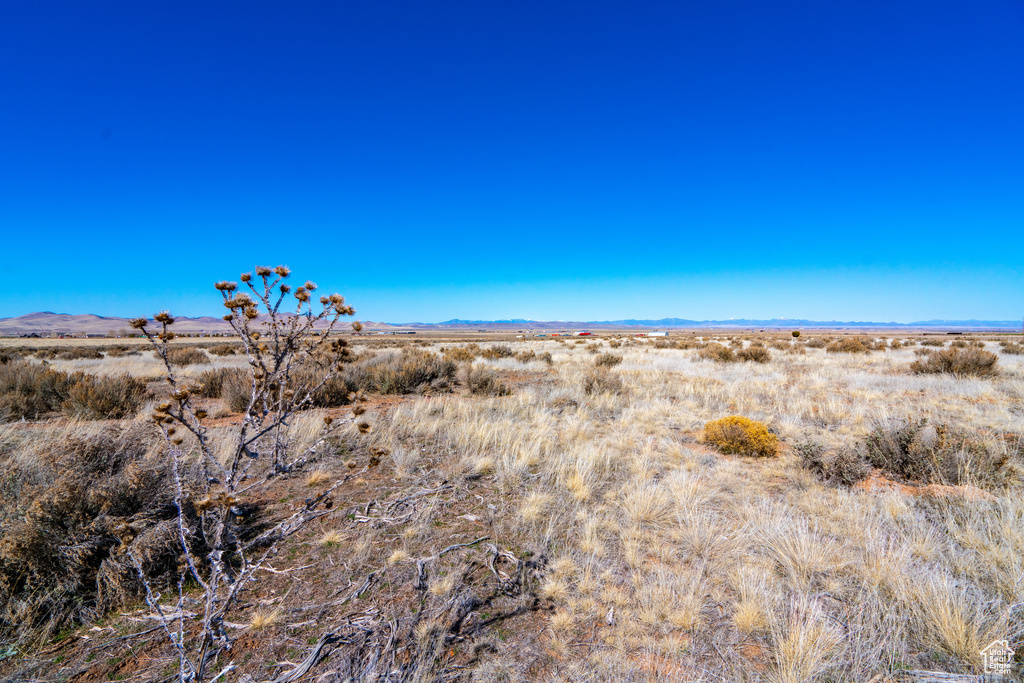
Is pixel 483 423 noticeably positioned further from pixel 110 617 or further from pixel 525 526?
pixel 110 617

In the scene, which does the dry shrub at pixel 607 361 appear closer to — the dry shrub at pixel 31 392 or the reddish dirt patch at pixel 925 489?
the reddish dirt patch at pixel 925 489

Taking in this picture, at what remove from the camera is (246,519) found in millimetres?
3779

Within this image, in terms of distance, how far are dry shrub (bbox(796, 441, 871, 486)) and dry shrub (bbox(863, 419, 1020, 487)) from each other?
0.35 metres

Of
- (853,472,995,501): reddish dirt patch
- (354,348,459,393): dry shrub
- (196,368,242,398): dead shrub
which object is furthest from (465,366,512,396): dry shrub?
(853,472,995,501): reddish dirt patch

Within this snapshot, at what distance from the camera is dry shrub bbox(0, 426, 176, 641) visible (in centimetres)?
254

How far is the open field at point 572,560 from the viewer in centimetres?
233

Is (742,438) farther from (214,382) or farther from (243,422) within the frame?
(214,382)

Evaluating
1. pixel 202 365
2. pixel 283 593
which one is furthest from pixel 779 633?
pixel 202 365

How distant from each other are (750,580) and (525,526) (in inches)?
72.7

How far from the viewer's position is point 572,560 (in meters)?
3.23

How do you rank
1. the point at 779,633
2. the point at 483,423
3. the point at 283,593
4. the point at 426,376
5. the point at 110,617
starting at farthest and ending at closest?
the point at 426,376
the point at 483,423
the point at 283,593
the point at 110,617
the point at 779,633

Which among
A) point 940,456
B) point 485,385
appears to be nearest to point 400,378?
point 485,385

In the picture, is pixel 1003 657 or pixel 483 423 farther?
pixel 483 423

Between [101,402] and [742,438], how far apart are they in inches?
441
